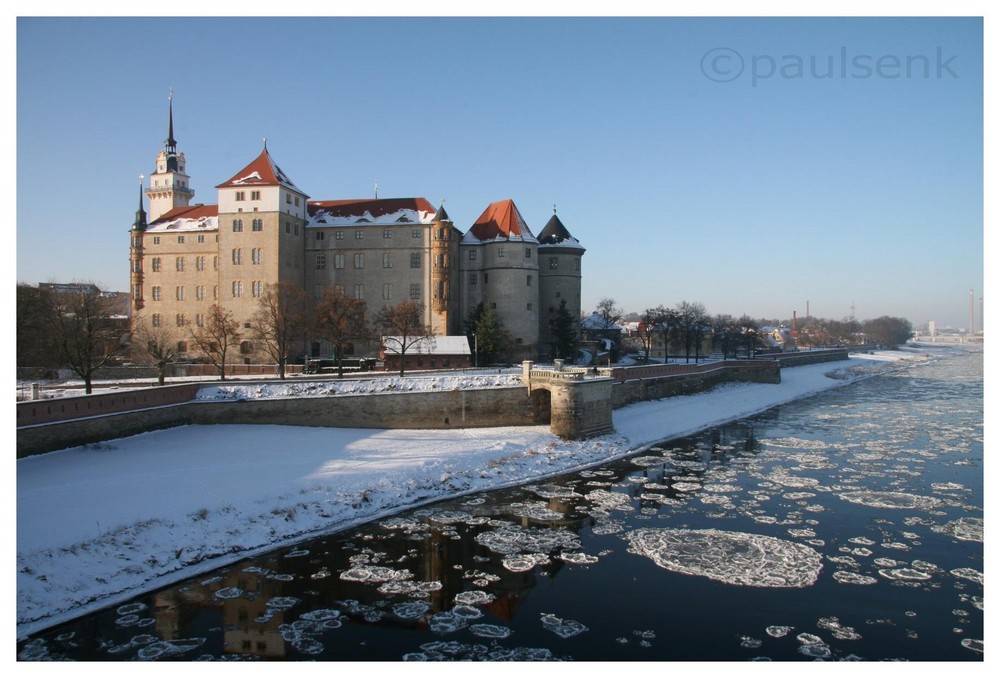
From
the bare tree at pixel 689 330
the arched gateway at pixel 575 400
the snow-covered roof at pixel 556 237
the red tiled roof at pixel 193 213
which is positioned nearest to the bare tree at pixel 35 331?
the red tiled roof at pixel 193 213

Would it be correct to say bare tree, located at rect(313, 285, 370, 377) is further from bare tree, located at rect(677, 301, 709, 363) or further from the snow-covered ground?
bare tree, located at rect(677, 301, 709, 363)

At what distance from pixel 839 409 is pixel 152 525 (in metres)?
48.5

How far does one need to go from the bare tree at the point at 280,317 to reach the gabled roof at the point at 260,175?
8746 millimetres

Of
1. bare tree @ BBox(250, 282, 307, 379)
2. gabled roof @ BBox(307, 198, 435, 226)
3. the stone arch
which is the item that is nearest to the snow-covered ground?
the stone arch

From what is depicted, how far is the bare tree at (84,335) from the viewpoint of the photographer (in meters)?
34.5

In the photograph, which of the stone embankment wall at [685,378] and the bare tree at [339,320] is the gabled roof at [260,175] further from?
the stone embankment wall at [685,378]

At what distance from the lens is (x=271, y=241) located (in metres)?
53.7

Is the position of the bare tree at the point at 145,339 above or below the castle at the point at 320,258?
below

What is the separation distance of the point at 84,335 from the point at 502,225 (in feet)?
113

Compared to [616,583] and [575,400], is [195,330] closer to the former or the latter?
[575,400]

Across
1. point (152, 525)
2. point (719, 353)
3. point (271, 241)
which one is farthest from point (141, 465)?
point (719, 353)

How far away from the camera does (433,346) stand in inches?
Answer: 1970

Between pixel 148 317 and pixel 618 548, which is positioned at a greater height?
pixel 148 317

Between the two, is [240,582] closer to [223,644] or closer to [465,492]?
[223,644]
